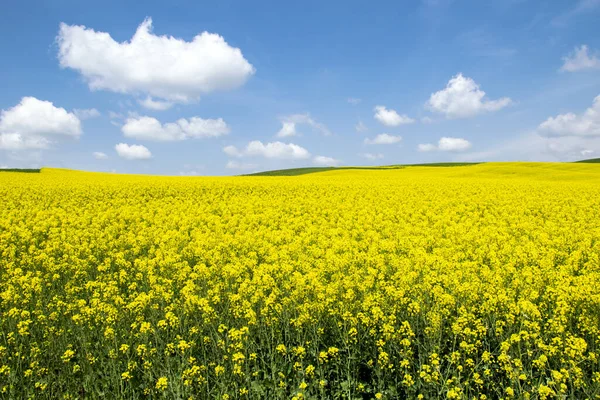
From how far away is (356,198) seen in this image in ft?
65.5

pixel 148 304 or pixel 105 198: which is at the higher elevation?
pixel 105 198

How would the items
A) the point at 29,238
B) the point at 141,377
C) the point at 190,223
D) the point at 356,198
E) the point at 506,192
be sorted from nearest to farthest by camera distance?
the point at 141,377, the point at 29,238, the point at 190,223, the point at 356,198, the point at 506,192

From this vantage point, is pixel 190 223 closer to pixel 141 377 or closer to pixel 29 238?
pixel 29 238

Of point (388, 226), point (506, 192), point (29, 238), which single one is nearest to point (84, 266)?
point (29, 238)

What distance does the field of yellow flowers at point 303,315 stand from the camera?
15.5ft

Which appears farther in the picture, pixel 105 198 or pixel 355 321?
pixel 105 198

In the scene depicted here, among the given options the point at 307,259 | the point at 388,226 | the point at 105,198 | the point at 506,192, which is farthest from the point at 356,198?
the point at 105,198

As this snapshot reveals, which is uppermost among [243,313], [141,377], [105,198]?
[105,198]

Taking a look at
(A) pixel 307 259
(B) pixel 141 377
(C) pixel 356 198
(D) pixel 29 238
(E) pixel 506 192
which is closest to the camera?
(B) pixel 141 377

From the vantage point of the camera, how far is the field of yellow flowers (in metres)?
4.72

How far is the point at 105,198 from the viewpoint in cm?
2038

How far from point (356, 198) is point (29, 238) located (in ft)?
47.8

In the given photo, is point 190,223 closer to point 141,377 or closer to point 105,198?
point 141,377

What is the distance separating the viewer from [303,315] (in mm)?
5566
